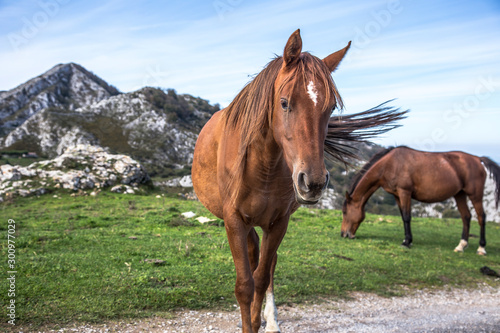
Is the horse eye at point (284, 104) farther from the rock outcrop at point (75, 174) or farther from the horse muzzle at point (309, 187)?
the rock outcrop at point (75, 174)

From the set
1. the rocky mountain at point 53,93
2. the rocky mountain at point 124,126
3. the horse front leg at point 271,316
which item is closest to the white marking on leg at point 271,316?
the horse front leg at point 271,316

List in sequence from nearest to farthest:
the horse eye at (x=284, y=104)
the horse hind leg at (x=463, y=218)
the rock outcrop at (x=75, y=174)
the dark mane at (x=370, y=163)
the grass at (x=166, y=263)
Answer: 1. the horse eye at (x=284, y=104)
2. the grass at (x=166, y=263)
3. the horse hind leg at (x=463, y=218)
4. the dark mane at (x=370, y=163)
5. the rock outcrop at (x=75, y=174)

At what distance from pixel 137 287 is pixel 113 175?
40.0 ft

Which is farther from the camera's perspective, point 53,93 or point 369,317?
point 53,93

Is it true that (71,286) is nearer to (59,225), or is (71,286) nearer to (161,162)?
(59,225)

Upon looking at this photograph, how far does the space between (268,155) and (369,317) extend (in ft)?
11.1

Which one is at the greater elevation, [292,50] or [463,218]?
[292,50]

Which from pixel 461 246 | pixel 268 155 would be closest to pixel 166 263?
pixel 268 155

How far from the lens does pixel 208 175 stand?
3.98 metres

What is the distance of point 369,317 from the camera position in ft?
16.2

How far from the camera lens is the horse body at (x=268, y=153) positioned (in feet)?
7.71

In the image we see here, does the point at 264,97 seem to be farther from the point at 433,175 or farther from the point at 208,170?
the point at 433,175

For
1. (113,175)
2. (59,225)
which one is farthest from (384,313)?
(113,175)

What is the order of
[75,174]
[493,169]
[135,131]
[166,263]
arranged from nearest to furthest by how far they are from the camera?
[166,263] → [493,169] → [75,174] → [135,131]
